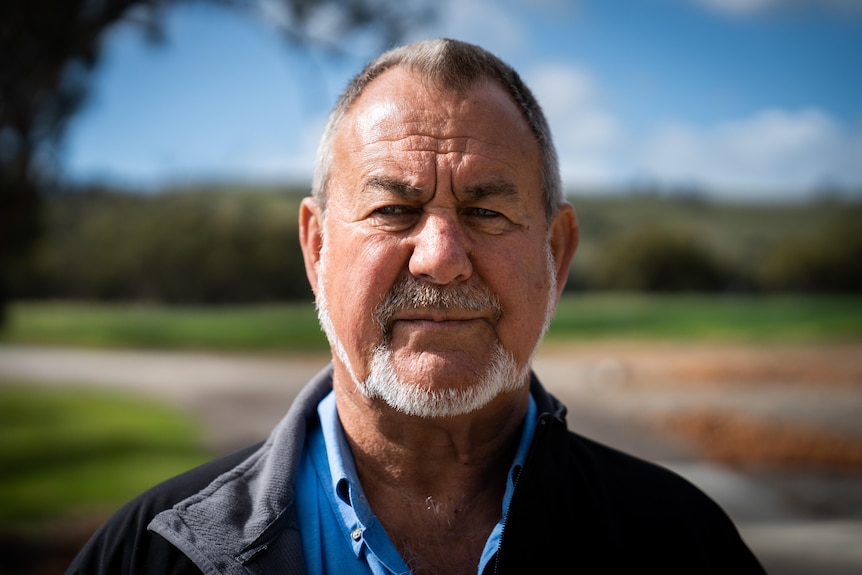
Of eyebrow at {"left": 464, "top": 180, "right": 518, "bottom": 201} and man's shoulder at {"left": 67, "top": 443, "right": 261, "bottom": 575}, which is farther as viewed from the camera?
eyebrow at {"left": 464, "top": 180, "right": 518, "bottom": 201}

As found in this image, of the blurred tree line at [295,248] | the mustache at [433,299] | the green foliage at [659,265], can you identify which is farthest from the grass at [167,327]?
the mustache at [433,299]

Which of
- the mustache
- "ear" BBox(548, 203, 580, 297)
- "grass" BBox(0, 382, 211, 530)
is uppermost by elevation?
"ear" BBox(548, 203, 580, 297)

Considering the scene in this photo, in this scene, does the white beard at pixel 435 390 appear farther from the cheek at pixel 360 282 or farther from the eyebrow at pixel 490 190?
the eyebrow at pixel 490 190

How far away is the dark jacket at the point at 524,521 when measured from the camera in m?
1.43

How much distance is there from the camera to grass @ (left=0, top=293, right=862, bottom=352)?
734cm

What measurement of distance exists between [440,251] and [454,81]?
1.42ft

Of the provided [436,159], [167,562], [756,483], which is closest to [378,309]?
[436,159]

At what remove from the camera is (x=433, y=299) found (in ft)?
4.94

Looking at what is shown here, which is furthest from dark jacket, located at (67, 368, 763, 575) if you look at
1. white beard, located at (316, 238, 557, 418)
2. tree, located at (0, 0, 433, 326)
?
tree, located at (0, 0, 433, 326)

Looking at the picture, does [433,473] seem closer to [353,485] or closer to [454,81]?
[353,485]

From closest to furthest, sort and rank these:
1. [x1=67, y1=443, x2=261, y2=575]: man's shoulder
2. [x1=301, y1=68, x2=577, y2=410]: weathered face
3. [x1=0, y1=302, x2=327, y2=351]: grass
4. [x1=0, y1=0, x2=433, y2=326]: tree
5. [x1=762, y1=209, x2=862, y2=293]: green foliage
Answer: [x1=67, y1=443, x2=261, y2=575]: man's shoulder
[x1=301, y1=68, x2=577, y2=410]: weathered face
[x1=0, y1=0, x2=433, y2=326]: tree
[x1=0, y1=302, x2=327, y2=351]: grass
[x1=762, y1=209, x2=862, y2=293]: green foliage

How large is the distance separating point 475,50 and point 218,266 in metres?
6.37

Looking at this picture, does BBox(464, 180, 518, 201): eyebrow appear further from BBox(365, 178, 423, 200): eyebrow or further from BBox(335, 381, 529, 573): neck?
BBox(335, 381, 529, 573): neck

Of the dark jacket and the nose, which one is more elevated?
the nose
